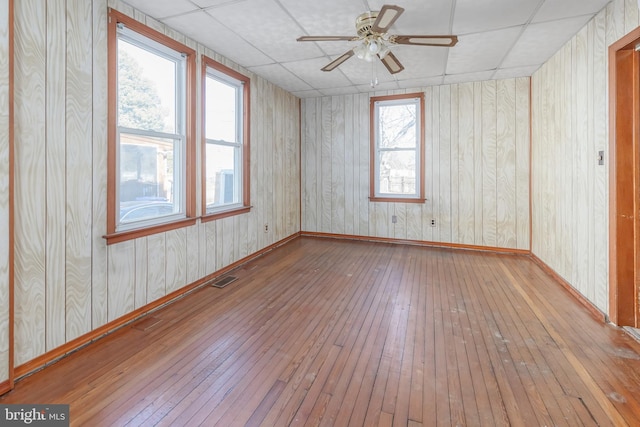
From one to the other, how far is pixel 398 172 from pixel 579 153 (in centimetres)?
277

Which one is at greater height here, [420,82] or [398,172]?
[420,82]

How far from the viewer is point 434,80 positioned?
486 centimetres

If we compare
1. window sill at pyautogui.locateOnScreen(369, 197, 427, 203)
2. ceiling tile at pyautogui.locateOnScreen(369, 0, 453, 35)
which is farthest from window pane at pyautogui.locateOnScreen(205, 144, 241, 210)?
window sill at pyautogui.locateOnScreen(369, 197, 427, 203)

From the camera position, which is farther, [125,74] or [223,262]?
[223,262]

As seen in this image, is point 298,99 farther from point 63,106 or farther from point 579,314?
point 579,314

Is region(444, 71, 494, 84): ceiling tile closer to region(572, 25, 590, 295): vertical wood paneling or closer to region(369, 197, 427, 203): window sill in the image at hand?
region(572, 25, 590, 295): vertical wood paneling

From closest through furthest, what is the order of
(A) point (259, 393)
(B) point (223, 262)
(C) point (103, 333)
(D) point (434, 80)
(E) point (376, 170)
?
(A) point (259, 393) < (C) point (103, 333) < (B) point (223, 262) < (D) point (434, 80) < (E) point (376, 170)

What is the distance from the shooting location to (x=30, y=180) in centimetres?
198

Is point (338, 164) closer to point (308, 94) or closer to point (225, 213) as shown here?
point (308, 94)

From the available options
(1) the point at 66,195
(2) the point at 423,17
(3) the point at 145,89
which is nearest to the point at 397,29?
(2) the point at 423,17

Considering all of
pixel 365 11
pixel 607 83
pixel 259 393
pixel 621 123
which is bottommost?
pixel 259 393

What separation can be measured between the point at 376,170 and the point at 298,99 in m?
2.05

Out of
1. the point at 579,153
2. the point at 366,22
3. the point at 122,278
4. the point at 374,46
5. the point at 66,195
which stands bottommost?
the point at 122,278

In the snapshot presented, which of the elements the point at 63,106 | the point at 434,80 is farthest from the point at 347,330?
the point at 434,80
